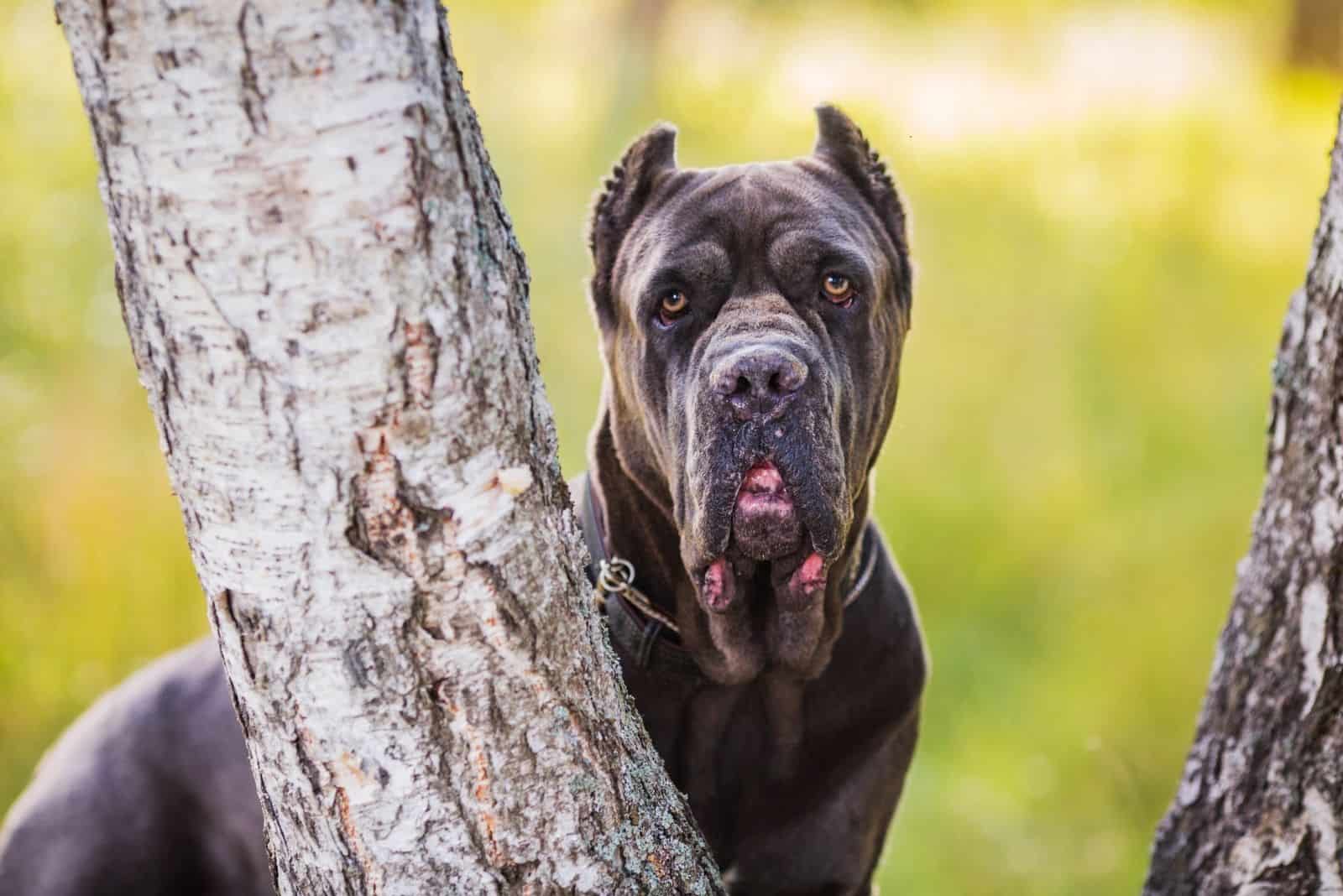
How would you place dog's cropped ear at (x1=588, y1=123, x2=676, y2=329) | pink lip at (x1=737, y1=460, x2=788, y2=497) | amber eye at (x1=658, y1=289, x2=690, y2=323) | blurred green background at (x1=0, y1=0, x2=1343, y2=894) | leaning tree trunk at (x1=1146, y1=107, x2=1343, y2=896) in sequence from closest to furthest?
leaning tree trunk at (x1=1146, y1=107, x2=1343, y2=896) < pink lip at (x1=737, y1=460, x2=788, y2=497) < amber eye at (x1=658, y1=289, x2=690, y2=323) < dog's cropped ear at (x1=588, y1=123, x2=676, y2=329) < blurred green background at (x1=0, y1=0, x2=1343, y2=894)

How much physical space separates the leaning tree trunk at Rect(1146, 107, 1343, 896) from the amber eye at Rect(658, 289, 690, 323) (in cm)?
115

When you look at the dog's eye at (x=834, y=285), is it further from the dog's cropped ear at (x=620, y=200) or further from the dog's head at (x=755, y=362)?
the dog's cropped ear at (x=620, y=200)

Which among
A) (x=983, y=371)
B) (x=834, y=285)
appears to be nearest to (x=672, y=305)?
(x=834, y=285)

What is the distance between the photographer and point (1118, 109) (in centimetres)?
836

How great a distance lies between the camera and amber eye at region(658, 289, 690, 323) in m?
2.75

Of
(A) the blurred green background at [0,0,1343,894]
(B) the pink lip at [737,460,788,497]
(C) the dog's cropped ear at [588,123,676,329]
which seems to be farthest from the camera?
(A) the blurred green background at [0,0,1343,894]

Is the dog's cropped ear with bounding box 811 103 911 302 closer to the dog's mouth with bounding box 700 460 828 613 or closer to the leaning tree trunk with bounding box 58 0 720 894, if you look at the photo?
the dog's mouth with bounding box 700 460 828 613

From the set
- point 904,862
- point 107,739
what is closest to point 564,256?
point 904,862

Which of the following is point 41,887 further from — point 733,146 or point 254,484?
point 733,146

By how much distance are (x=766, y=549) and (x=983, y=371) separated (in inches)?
163

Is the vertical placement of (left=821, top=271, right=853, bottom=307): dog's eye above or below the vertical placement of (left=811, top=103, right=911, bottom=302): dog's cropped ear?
below

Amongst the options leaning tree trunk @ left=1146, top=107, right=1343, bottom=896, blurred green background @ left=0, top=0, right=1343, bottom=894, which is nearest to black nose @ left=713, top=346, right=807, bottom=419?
leaning tree trunk @ left=1146, top=107, right=1343, bottom=896

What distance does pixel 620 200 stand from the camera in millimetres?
2998

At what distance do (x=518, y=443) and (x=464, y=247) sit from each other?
281mm
